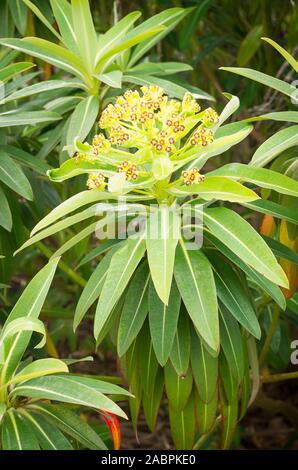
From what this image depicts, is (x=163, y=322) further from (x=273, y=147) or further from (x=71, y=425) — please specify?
(x=273, y=147)

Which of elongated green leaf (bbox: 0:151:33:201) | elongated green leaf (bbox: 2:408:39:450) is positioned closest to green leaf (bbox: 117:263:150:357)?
elongated green leaf (bbox: 2:408:39:450)

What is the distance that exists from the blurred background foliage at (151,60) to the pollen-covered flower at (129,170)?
0.52 m

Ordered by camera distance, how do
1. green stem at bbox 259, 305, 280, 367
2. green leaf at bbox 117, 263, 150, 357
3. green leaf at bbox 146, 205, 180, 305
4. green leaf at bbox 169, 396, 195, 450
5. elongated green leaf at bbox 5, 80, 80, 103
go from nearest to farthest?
green leaf at bbox 146, 205, 180, 305 < green leaf at bbox 117, 263, 150, 357 < green leaf at bbox 169, 396, 195, 450 < elongated green leaf at bbox 5, 80, 80, 103 < green stem at bbox 259, 305, 280, 367

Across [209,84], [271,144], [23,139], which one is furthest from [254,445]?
[271,144]

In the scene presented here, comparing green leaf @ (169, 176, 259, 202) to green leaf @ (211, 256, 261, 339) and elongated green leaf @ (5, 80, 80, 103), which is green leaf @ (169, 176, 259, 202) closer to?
green leaf @ (211, 256, 261, 339)

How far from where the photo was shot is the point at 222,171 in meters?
1.45

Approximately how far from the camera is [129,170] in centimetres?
136

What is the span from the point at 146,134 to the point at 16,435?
0.56 meters

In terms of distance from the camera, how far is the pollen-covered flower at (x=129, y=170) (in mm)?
1358

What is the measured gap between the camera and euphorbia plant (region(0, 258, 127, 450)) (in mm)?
1351

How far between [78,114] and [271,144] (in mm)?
468

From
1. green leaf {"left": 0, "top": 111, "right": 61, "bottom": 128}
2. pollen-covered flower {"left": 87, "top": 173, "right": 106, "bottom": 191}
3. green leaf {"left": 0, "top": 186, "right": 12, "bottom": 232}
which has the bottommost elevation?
green leaf {"left": 0, "top": 186, "right": 12, "bottom": 232}

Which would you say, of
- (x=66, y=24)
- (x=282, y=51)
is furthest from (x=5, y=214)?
(x=282, y=51)

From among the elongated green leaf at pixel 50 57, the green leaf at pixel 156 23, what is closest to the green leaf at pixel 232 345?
the elongated green leaf at pixel 50 57
